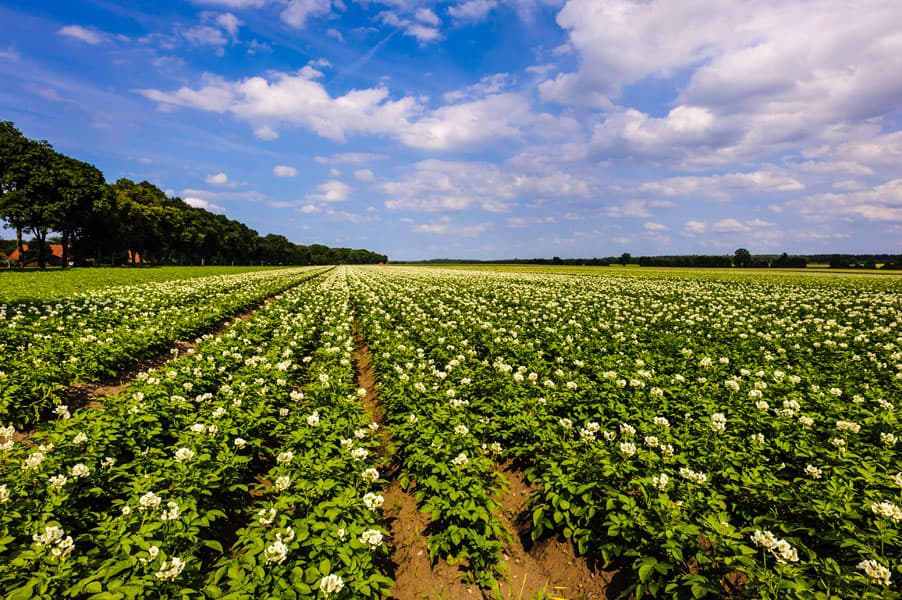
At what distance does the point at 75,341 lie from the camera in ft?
33.3

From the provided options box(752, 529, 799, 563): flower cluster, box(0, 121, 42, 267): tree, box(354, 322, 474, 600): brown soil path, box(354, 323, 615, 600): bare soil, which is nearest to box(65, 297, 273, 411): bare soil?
box(354, 322, 474, 600): brown soil path

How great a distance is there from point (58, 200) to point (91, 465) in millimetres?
66328

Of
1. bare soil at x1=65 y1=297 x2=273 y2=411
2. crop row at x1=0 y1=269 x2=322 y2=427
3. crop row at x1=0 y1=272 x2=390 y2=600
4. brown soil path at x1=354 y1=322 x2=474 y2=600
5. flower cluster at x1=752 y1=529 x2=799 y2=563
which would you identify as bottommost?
brown soil path at x1=354 y1=322 x2=474 y2=600

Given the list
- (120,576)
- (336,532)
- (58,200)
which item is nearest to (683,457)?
(336,532)

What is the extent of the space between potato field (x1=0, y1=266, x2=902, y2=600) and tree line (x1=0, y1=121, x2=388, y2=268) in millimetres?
54592

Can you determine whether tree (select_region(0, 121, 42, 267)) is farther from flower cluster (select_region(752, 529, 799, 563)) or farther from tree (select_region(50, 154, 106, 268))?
flower cluster (select_region(752, 529, 799, 563))

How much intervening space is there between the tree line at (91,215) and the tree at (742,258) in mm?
126197

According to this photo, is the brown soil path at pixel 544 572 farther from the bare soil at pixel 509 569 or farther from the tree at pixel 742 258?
the tree at pixel 742 258

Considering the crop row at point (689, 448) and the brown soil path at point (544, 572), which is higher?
the crop row at point (689, 448)

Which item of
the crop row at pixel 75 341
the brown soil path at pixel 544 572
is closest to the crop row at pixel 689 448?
the brown soil path at pixel 544 572

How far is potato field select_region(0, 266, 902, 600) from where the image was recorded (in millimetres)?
3338

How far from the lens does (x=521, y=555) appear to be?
4.69 meters

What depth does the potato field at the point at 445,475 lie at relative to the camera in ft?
11.0

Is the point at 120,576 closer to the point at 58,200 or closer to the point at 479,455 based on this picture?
the point at 479,455
